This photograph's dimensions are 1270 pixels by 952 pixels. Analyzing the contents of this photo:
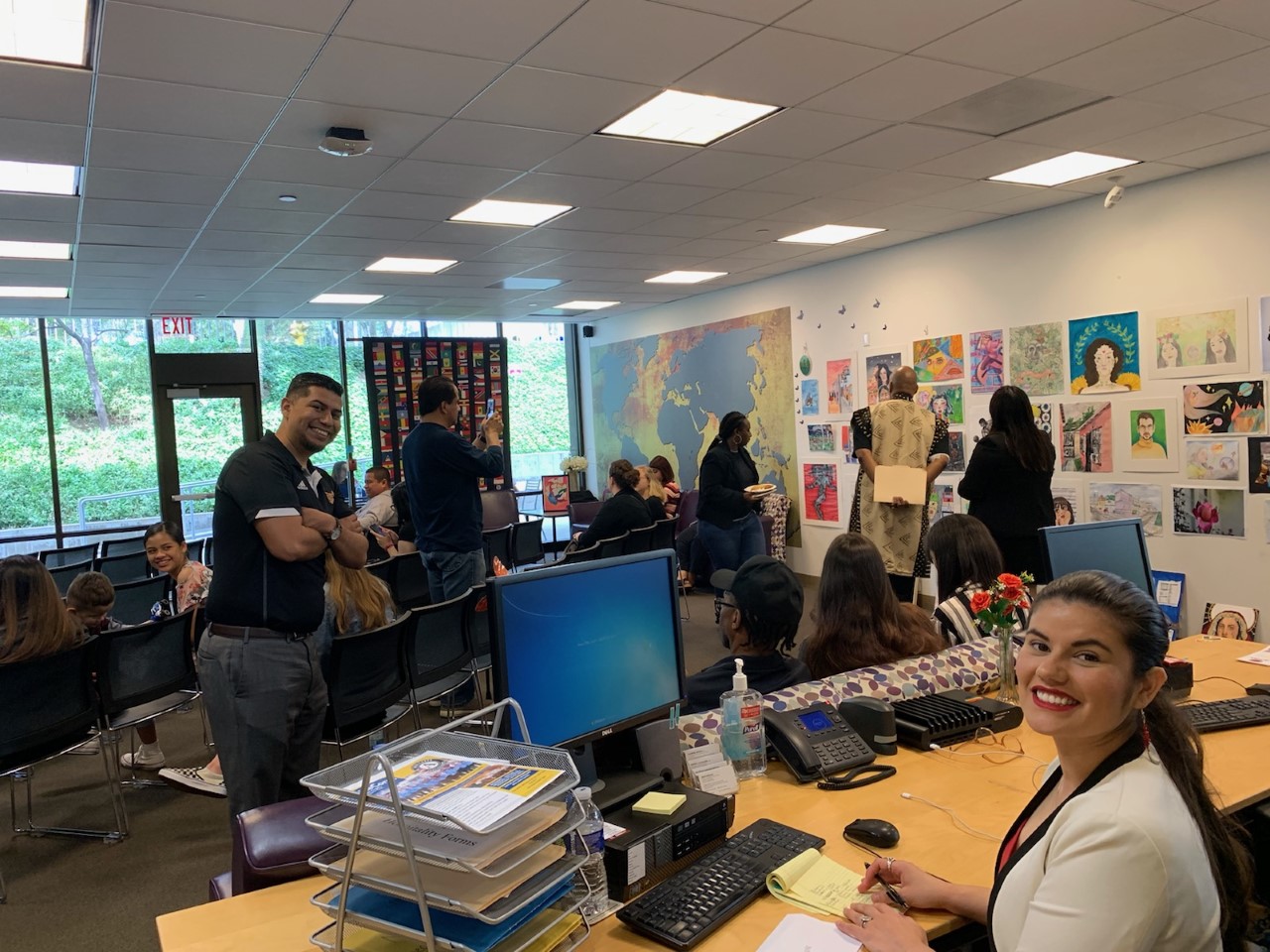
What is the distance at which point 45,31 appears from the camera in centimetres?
274

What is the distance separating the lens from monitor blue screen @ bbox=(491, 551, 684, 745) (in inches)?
65.6

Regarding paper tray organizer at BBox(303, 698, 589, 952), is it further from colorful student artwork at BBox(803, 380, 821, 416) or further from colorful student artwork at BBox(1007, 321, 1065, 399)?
colorful student artwork at BBox(803, 380, 821, 416)

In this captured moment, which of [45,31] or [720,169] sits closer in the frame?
[45,31]

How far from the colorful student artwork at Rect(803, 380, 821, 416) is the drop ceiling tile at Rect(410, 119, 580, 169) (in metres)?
4.26

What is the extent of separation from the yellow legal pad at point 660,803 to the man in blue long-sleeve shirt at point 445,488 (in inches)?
111

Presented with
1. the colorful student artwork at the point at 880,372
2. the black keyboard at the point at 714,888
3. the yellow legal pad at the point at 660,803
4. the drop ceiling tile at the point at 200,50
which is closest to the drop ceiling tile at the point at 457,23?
the drop ceiling tile at the point at 200,50

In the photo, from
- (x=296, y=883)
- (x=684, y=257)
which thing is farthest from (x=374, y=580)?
(x=684, y=257)

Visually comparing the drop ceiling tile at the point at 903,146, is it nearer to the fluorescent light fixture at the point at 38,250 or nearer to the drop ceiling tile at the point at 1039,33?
the drop ceiling tile at the point at 1039,33

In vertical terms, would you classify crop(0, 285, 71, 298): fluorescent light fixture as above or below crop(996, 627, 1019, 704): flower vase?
above

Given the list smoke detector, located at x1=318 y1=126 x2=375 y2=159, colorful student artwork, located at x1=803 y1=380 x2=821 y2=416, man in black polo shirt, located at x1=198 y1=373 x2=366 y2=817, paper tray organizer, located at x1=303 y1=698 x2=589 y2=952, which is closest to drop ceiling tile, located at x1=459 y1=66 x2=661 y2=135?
smoke detector, located at x1=318 y1=126 x2=375 y2=159

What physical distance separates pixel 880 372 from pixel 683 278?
2116 millimetres

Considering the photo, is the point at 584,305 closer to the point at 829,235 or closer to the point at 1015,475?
the point at 829,235

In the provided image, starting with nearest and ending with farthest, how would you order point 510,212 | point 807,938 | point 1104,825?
point 1104,825 < point 807,938 < point 510,212

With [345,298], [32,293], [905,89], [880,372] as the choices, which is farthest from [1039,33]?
[32,293]
